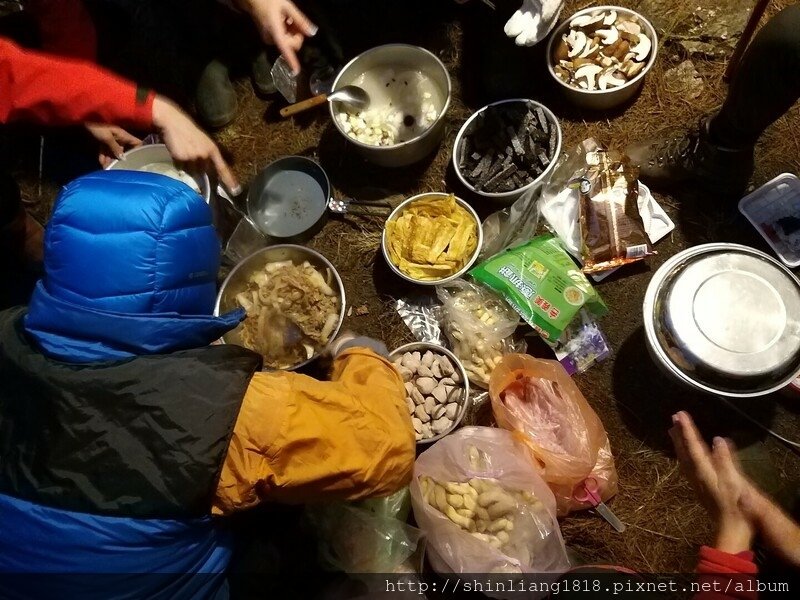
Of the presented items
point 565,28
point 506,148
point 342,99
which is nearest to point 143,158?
point 342,99

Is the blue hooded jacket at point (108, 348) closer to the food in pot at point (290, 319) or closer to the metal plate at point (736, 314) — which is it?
the food in pot at point (290, 319)

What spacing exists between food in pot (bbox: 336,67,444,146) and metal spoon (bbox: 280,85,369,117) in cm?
6

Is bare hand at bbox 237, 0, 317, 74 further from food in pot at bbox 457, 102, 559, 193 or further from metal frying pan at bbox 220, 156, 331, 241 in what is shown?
food in pot at bbox 457, 102, 559, 193

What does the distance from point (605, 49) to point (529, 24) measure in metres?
0.39

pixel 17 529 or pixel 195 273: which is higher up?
pixel 195 273

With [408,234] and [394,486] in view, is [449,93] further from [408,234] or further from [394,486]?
[394,486]

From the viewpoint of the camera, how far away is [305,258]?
2398 mm

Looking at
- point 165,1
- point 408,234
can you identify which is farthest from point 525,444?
point 165,1

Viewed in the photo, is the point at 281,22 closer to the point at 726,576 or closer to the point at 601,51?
the point at 601,51

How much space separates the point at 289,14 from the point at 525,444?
1659 mm

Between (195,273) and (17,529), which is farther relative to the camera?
(195,273)

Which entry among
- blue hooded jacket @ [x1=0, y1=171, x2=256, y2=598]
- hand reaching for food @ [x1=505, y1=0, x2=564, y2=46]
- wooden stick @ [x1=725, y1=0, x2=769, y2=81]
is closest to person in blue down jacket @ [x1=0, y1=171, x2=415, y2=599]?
blue hooded jacket @ [x1=0, y1=171, x2=256, y2=598]

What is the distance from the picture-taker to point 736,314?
1.91m

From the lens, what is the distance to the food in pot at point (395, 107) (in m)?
2.53
